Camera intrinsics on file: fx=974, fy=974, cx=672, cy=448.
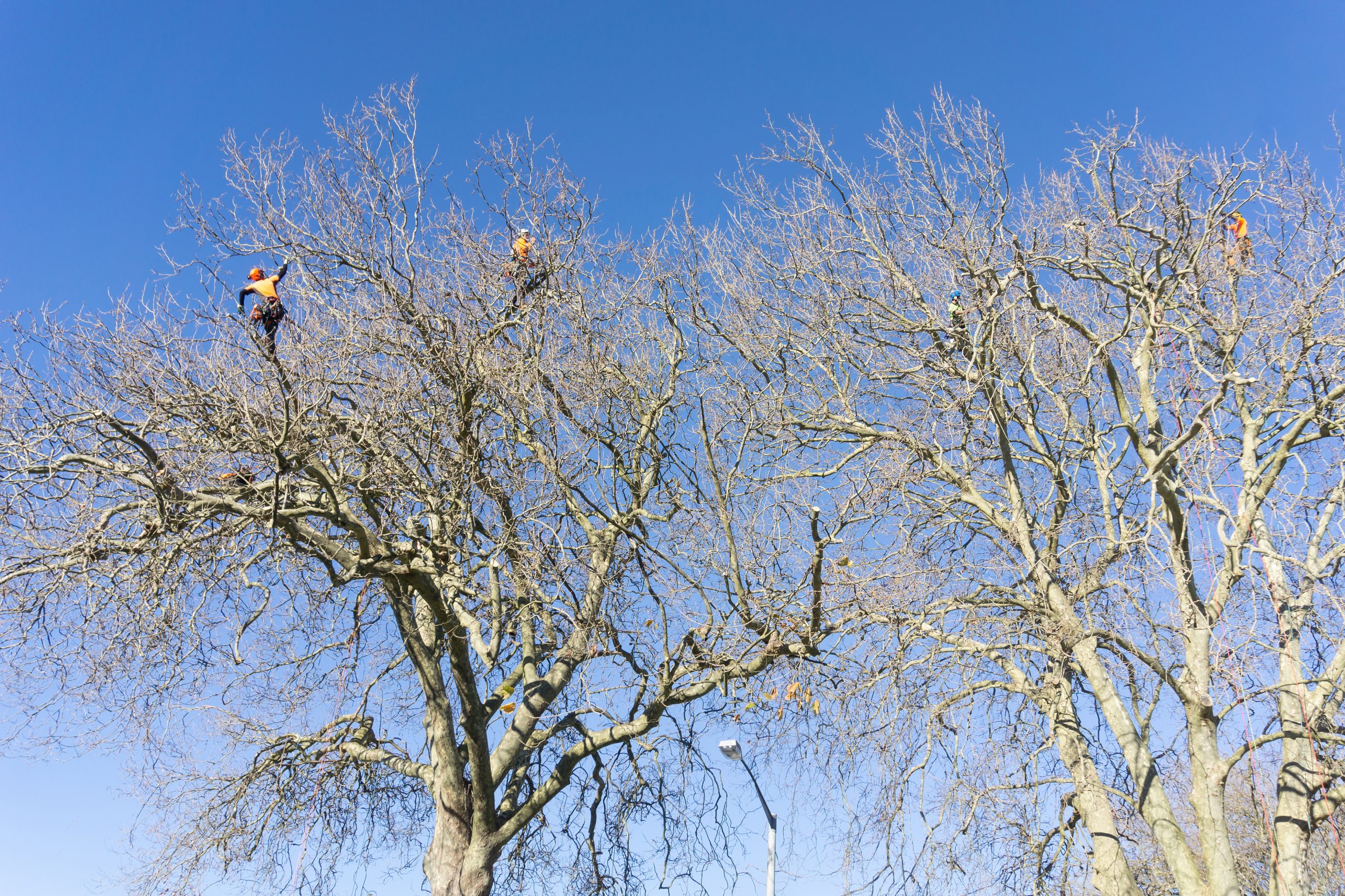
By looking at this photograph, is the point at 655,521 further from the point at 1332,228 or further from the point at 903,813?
the point at 1332,228

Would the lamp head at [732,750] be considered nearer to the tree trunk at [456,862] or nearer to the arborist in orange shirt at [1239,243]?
the tree trunk at [456,862]

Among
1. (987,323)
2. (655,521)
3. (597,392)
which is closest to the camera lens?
(987,323)

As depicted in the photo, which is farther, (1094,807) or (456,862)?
(456,862)

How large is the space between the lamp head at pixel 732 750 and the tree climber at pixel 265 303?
5115 mm

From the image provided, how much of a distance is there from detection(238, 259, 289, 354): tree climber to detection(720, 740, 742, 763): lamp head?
16.8 ft

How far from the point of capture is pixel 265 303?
294 inches

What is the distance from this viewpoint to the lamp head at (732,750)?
880 centimetres

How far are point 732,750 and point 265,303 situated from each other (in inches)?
217

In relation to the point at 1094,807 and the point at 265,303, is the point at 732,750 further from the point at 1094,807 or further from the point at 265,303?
the point at 265,303

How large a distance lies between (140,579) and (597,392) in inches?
153

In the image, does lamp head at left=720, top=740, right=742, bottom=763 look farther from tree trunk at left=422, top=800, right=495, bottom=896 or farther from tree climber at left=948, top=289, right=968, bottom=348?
tree climber at left=948, top=289, right=968, bottom=348

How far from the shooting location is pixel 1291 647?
8469mm

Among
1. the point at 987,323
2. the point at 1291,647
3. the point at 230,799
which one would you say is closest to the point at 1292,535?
the point at 1291,647

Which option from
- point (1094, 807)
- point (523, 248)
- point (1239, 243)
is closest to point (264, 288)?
point (523, 248)
